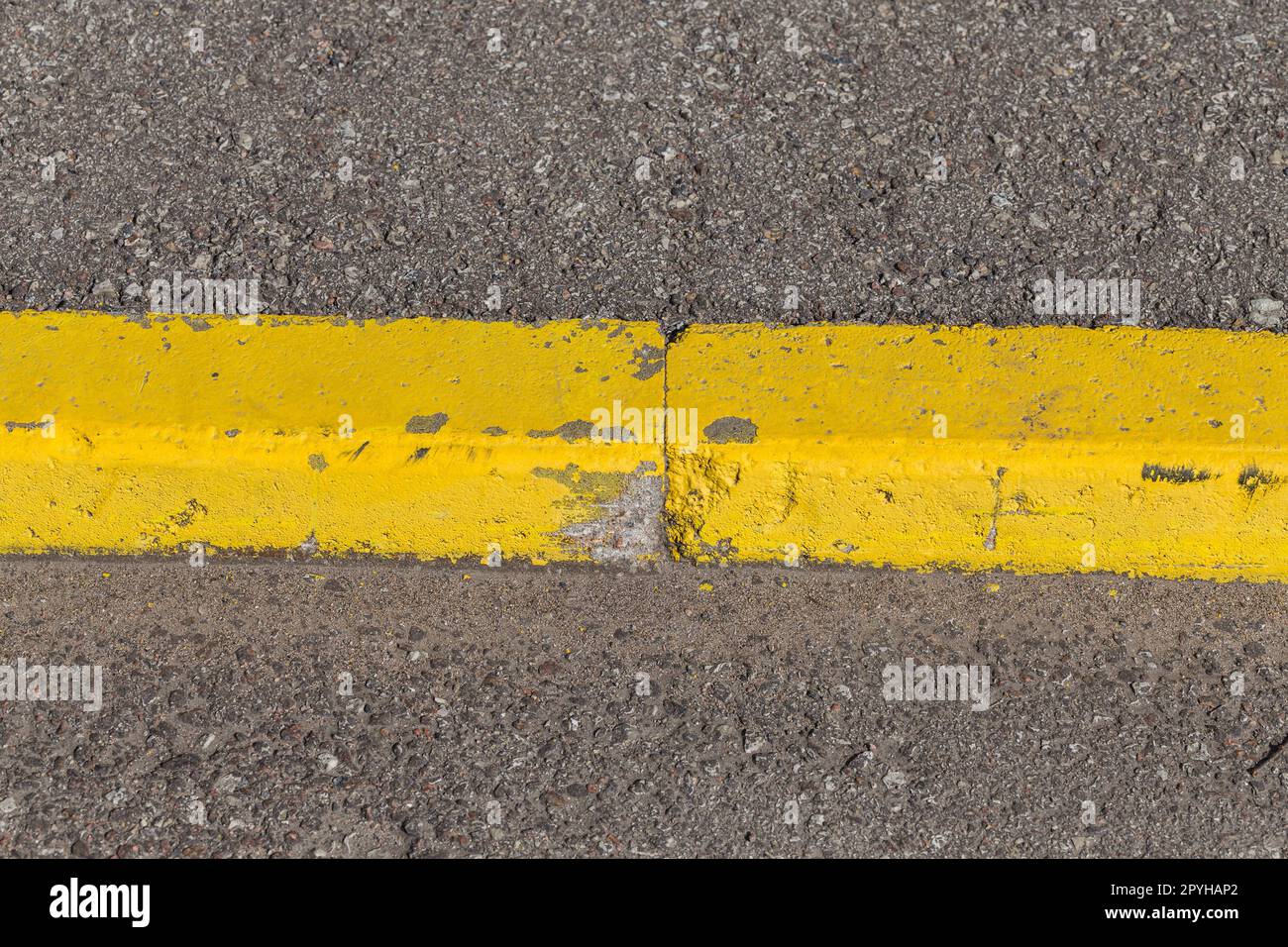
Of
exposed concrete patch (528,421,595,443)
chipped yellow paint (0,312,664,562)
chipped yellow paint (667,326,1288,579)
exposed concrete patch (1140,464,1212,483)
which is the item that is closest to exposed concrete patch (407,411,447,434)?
chipped yellow paint (0,312,664,562)

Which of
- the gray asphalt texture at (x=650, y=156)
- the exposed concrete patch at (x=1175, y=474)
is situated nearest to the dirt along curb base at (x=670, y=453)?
the exposed concrete patch at (x=1175, y=474)

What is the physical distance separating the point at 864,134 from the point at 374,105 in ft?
4.60

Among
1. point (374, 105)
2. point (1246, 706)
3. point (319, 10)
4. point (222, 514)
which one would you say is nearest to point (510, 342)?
point (222, 514)

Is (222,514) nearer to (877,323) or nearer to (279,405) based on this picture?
(279,405)

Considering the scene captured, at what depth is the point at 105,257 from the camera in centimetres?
303

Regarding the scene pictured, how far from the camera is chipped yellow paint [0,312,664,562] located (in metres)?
2.54

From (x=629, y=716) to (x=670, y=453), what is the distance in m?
0.57

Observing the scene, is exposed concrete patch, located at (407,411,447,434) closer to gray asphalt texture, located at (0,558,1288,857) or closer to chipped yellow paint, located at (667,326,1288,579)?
gray asphalt texture, located at (0,558,1288,857)

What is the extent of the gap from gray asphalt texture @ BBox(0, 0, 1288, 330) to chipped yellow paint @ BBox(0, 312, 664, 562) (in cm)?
25

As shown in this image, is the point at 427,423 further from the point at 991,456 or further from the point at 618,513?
the point at 991,456

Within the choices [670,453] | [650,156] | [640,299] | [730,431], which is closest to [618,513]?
[670,453]

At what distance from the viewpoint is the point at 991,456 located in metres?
2.51

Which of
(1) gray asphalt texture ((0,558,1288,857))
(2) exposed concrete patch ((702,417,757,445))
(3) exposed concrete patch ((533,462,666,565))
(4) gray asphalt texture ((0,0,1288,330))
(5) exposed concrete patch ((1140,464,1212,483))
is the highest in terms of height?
(4) gray asphalt texture ((0,0,1288,330))
